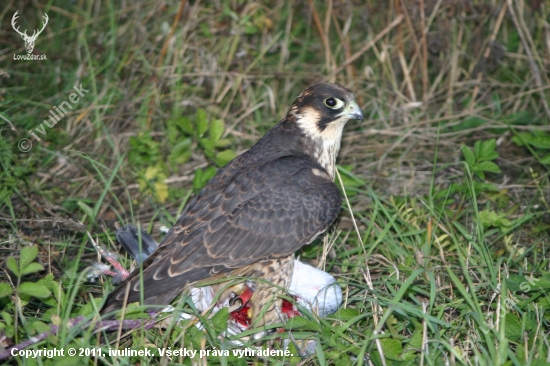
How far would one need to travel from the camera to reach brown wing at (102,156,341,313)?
3.73 metres

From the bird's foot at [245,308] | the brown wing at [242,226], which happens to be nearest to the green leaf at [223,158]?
the brown wing at [242,226]

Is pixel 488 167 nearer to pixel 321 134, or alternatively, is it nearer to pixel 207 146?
pixel 321 134

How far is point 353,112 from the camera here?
4.39m

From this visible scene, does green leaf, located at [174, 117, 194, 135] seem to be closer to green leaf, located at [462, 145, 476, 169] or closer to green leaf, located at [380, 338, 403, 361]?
green leaf, located at [462, 145, 476, 169]

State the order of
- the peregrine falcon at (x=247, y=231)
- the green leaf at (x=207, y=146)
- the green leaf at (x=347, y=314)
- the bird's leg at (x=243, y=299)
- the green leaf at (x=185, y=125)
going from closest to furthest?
the green leaf at (x=347, y=314), the peregrine falcon at (x=247, y=231), the bird's leg at (x=243, y=299), the green leaf at (x=207, y=146), the green leaf at (x=185, y=125)

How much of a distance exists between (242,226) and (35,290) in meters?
1.20

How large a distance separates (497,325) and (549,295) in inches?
17.5

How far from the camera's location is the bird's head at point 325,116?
440cm

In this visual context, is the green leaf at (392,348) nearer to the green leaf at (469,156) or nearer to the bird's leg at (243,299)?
the bird's leg at (243,299)

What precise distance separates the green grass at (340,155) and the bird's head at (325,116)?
47 cm

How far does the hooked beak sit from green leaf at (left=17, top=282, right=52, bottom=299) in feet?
7.17

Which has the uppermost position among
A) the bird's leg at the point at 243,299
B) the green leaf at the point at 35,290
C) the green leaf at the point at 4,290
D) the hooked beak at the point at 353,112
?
the hooked beak at the point at 353,112

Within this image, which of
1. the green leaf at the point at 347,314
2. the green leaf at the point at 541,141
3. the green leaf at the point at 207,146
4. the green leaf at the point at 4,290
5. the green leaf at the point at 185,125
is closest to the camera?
the green leaf at the point at 4,290

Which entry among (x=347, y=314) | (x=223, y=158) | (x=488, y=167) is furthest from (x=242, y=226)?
(x=488, y=167)
